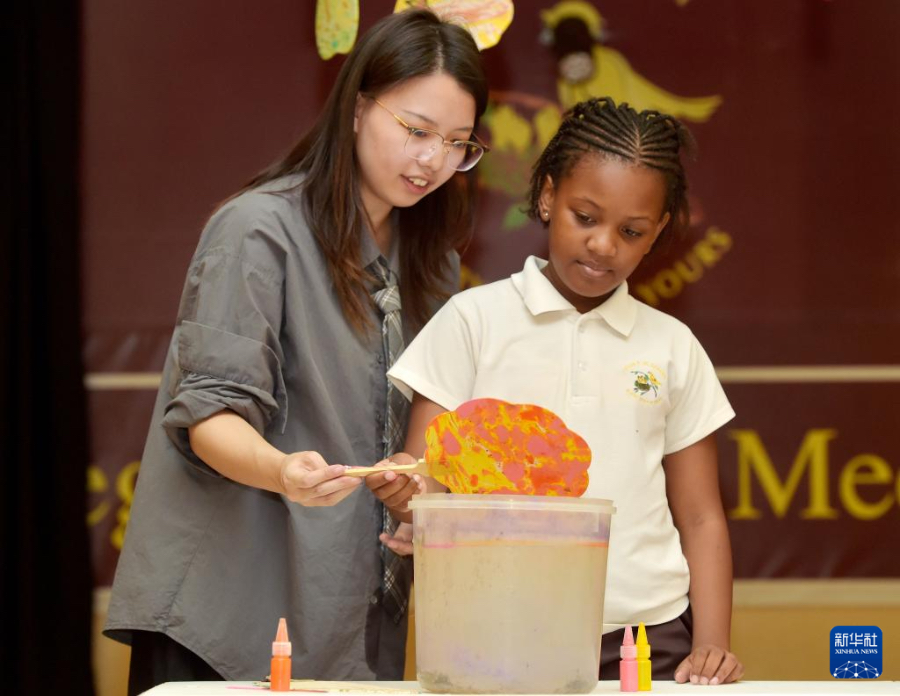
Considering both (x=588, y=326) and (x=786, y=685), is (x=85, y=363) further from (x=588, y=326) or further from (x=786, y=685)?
(x=786, y=685)

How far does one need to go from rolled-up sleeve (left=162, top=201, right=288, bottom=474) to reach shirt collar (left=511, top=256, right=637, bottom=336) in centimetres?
31

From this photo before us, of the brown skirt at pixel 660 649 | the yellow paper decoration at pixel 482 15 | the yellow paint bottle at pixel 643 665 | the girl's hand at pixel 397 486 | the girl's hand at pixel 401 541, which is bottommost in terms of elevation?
the brown skirt at pixel 660 649

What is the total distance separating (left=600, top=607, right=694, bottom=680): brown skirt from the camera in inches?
59.9

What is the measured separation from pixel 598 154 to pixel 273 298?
1.45ft

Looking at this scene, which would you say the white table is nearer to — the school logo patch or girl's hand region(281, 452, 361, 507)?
girl's hand region(281, 452, 361, 507)

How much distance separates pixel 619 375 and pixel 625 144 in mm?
290

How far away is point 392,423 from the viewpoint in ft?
5.48

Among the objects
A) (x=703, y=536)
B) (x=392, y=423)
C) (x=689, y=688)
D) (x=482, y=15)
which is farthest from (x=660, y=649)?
(x=482, y=15)

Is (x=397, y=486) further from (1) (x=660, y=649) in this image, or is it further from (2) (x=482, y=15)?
(2) (x=482, y=15)

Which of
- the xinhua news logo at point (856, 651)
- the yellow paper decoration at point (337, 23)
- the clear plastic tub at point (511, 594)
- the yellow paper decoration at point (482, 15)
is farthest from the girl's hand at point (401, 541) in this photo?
the yellow paper decoration at point (337, 23)

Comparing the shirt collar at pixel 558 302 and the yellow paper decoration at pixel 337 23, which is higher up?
the yellow paper decoration at pixel 337 23

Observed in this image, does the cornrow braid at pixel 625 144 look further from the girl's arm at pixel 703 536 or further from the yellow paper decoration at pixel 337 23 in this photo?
the yellow paper decoration at pixel 337 23

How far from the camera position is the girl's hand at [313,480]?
4.13 feet

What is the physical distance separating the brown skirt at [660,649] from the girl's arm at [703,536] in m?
0.02
